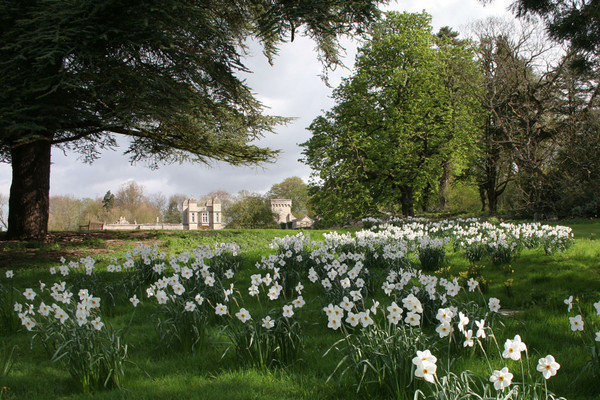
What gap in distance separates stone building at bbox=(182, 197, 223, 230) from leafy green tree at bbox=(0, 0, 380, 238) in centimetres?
5166

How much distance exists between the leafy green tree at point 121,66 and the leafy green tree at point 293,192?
49.7 m

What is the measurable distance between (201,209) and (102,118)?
6244 cm

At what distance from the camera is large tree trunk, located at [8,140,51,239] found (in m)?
11.3

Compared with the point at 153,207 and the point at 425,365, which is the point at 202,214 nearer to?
the point at 153,207

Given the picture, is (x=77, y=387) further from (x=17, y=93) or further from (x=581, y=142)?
(x=581, y=142)

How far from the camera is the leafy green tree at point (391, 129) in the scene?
20.5 metres

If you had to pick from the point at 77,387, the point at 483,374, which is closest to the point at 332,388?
the point at 483,374

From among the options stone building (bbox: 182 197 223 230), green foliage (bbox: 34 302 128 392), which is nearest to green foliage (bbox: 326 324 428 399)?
green foliage (bbox: 34 302 128 392)

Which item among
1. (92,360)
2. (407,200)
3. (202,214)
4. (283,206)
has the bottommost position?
(92,360)

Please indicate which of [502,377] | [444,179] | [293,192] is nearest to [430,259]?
[502,377]

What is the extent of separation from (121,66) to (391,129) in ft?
44.7

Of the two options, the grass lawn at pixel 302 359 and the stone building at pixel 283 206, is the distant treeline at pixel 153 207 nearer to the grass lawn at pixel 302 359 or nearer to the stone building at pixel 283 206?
the stone building at pixel 283 206

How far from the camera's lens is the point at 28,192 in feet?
36.9

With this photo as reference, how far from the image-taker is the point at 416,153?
2158 cm
